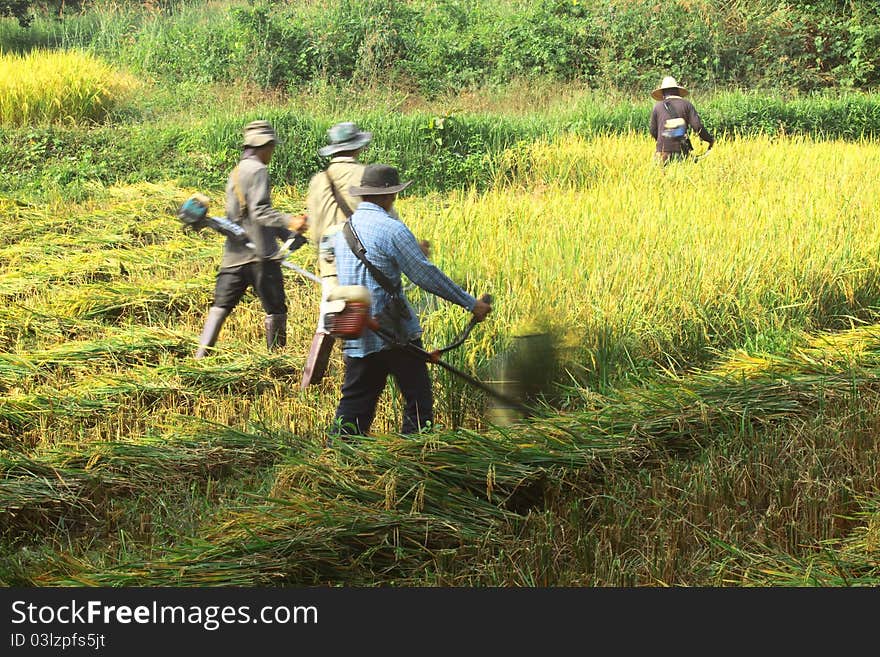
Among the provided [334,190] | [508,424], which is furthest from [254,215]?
[508,424]

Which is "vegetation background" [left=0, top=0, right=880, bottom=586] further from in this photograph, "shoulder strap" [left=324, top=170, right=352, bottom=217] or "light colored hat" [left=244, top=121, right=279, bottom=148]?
"light colored hat" [left=244, top=121, right=279, bottom=148]

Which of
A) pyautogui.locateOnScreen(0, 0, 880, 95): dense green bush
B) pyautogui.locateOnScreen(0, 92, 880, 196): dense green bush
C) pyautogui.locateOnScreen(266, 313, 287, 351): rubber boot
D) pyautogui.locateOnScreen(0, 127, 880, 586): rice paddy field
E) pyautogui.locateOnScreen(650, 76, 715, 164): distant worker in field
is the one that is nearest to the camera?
pyautogui.locateOnScreen(0, 127, 880, 586): rice paddy field

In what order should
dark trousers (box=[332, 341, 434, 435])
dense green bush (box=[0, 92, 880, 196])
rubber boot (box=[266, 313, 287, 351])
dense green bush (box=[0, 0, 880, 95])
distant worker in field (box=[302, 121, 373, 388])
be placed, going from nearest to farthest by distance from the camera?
1. dark trousers (box=[332, 341, 434, 435])
2. distant worker in field (box=[302, 121, 373, 388])
3. rubber boot (box=[266, 313, 287, 351])
4. dense green bush (box=[0, 92, 880, 196])
5. dense green bush (box=[0, 0, 880, 95])

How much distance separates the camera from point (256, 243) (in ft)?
18.5

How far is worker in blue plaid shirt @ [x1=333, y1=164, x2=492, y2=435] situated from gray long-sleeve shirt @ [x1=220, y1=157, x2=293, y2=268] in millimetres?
1252

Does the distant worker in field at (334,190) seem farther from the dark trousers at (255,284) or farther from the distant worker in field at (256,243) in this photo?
the dark trousers at (255,284)

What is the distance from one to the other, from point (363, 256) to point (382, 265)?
10cm

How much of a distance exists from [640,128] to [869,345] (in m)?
8.26

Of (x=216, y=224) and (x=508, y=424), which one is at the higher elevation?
(x=216, y=224)

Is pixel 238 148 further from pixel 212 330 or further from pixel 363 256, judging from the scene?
pixel 363 256

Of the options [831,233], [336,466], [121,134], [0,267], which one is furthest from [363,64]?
[336,466]

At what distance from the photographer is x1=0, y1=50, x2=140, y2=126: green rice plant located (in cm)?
1307

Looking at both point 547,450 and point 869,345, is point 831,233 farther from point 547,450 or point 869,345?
point 547,450

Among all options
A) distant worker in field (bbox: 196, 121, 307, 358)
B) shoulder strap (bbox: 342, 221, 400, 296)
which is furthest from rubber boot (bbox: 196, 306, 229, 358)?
shoulder strap (bbox: 342, 221, 400, 296)
